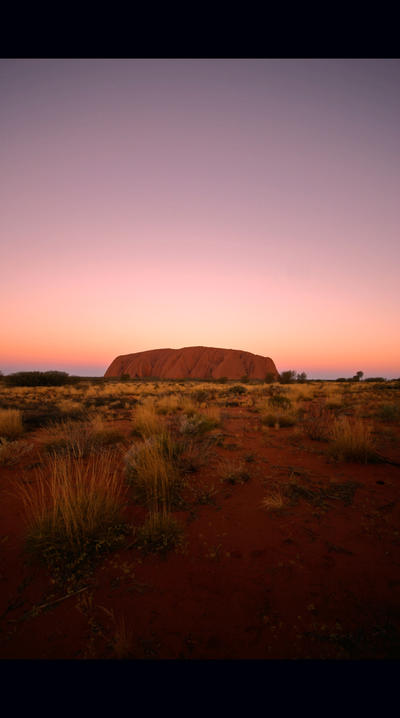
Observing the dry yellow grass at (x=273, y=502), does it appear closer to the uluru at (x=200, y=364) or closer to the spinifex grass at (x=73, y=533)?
the spinifex grass at (x=73, y=533)

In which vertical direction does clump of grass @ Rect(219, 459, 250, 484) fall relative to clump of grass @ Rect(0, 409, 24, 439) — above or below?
below

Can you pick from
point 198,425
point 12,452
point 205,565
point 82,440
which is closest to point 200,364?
point 198,425

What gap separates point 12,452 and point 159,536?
3.87m

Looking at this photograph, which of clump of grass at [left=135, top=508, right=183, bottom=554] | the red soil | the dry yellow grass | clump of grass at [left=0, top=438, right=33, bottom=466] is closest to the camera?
the red soil

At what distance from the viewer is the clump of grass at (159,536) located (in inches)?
94.6

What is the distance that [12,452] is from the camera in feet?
16.0

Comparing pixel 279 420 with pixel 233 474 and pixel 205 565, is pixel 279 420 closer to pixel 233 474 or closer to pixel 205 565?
pixel 233 474

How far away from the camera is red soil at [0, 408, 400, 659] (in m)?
1.53

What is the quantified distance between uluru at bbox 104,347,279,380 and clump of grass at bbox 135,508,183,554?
3049 inches

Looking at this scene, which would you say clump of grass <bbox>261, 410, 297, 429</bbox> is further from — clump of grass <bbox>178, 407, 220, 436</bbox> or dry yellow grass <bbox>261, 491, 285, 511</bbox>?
dry yellow grass <bbox>261, 491, 285, 511</bbox>

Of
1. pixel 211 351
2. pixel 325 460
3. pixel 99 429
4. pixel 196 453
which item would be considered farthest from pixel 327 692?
pixel 211 351

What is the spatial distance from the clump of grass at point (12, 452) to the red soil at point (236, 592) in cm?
175

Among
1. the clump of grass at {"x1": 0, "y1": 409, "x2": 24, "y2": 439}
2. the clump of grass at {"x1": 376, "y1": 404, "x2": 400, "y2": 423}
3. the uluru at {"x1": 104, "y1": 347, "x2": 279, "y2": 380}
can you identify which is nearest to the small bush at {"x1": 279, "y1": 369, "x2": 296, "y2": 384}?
the clump of grass at {"x1": 376, "y1": 404, "x2": 400, "y2": 423}

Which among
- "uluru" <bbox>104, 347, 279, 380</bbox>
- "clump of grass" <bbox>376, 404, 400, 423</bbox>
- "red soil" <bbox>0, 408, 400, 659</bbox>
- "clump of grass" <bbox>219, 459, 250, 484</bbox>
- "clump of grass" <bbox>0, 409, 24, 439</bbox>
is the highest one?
"uluru" <bbox>104, 347, 279, 380</bbox>
